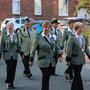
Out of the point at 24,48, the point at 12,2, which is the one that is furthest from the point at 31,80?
the point at 12,2

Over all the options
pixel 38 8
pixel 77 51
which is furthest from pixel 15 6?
pixel 77 51

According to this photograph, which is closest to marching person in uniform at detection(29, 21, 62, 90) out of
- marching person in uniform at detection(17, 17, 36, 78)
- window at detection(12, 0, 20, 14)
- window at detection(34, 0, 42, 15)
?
marching person in uniform at detection(17, 17, 36, 78)

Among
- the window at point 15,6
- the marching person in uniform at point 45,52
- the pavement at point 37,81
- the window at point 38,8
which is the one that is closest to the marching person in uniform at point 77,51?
the marching person in uniform at point 45,52

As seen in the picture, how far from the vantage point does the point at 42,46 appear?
653 cm

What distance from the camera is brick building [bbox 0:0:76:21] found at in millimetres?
35219

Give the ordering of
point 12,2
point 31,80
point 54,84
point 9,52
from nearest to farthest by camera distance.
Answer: point 9,52 < point 54,84 < point 31,80 < point 12,2

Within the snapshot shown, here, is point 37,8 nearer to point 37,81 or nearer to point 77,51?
point 37,81

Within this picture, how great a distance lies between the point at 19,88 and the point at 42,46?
6.18ft

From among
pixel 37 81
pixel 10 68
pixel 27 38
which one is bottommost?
pixel 37 81

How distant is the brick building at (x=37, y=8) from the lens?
116ft

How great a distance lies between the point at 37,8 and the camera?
3734 cm

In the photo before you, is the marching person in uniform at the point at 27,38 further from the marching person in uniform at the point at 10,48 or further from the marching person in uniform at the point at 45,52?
the marching person in uniform at the point at 45,52

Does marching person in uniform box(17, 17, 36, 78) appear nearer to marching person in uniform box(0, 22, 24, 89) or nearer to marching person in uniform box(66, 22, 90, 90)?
marching person in uniform box(0, 22, 24, 89)

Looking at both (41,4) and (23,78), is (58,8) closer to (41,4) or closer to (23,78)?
(41,4)
